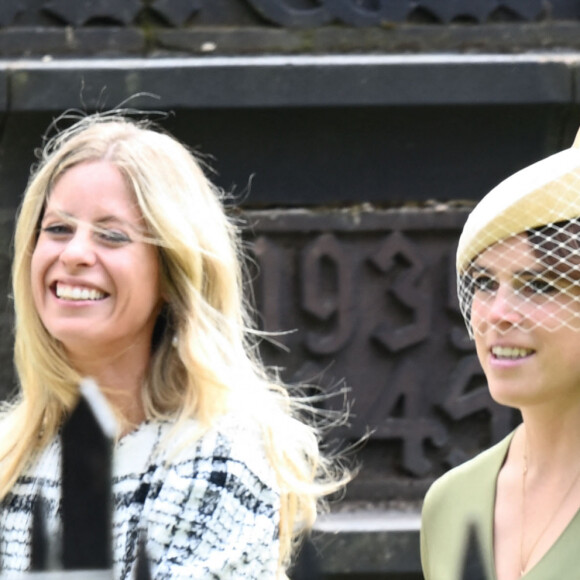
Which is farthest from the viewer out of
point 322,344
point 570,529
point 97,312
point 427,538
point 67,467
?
point 322,344

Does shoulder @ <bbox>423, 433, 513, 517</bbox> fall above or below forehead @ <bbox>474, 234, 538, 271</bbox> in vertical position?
below

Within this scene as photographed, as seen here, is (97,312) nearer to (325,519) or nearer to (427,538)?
(427,538)

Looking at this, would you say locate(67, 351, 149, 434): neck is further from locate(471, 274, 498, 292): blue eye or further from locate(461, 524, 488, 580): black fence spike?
locate(461, 524, 488, 580): black fence spike

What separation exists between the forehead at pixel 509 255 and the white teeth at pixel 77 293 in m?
0.67

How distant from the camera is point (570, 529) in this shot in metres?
1.78

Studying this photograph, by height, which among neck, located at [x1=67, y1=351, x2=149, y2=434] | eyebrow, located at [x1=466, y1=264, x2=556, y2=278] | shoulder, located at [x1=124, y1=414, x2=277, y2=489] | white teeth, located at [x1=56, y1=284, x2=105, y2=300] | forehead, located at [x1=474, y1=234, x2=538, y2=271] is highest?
forehead, located at [x1=474, y1=234, x2=538, y2=271]

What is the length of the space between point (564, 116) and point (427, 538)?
2.51m

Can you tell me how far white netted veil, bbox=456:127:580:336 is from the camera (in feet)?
5.92

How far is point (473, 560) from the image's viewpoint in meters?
1.20

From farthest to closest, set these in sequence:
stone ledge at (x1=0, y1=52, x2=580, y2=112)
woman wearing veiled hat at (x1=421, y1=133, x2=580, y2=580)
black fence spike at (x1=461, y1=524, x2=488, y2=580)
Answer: stone ledge at (x1=0, y1=52, x2=580, y2=112) → woman wearing veiled hat at (x1=421, y1=133, x2=580, y2=580) → black fence spike at (x1=461, y1=524, x2=488, y2=580)

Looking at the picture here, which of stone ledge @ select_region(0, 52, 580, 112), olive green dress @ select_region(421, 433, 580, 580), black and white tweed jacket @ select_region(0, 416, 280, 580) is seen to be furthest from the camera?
stone ledge @ select_region(0, 52, 580, 112)

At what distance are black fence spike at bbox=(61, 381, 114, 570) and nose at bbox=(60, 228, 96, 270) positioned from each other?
1.04 metres

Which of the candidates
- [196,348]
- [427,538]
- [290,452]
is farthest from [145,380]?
[427,538]

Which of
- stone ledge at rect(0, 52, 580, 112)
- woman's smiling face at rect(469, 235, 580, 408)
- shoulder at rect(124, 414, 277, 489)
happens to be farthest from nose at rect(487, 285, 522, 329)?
stone ledge at rect(0, 52, 580, 112)
